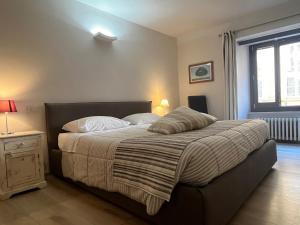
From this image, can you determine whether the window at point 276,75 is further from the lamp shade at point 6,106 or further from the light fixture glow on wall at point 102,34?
the lamp shade at point 6,106

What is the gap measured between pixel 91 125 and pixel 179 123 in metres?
1.29

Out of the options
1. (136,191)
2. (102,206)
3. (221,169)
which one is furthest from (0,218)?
(221,169)

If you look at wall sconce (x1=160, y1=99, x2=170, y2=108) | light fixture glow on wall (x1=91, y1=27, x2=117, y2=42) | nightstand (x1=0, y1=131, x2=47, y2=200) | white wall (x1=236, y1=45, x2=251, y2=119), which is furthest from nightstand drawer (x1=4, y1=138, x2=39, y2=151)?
white wall (x1=236, y1=45, x2=251, y2=119)

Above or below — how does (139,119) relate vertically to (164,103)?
below

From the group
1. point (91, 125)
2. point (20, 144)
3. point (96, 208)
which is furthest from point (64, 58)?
point (96, 208)

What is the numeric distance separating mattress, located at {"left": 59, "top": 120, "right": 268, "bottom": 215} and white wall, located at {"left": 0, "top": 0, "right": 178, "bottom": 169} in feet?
3.01

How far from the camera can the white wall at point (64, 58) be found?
284 centimetres

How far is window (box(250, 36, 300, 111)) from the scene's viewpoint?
4566 millimetres

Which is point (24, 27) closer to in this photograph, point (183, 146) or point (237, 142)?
point (183, 146)

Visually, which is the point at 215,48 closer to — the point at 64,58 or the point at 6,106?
the point at 64,58

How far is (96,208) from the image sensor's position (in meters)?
2.09

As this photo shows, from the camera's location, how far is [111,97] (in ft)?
13.1

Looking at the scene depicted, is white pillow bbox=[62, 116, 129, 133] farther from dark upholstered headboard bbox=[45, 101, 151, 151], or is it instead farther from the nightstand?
the nightstand

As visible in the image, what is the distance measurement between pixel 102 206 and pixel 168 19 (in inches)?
143
